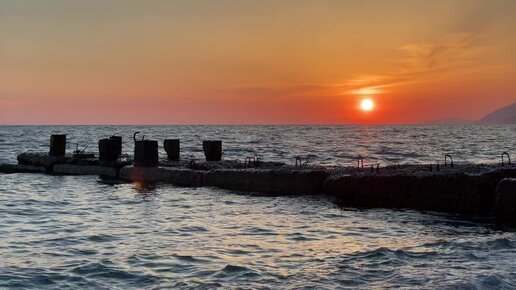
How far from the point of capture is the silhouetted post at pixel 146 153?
21.9 meters

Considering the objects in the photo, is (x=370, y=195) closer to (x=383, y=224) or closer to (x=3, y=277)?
(x=383, y=224)

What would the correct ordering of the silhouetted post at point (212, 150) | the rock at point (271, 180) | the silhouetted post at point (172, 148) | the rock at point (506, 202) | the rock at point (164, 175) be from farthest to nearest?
the silhouetted post at point (172, 148)
the silhouetted post at point (212, 150)
the rock at point (164, 175)
the rock at point (271, 180)
the rock at point (506, 202)

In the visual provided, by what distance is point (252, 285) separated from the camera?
7594 mm

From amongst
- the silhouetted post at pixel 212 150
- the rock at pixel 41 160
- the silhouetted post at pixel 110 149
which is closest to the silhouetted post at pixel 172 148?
the silhouetted post at pixel 212 150

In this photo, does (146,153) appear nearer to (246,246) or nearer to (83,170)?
(83,170)

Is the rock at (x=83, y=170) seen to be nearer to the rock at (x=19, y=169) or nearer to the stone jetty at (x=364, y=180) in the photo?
the stone jetty at (x=364, y=180)

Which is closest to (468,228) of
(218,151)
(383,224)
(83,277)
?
(383,224)

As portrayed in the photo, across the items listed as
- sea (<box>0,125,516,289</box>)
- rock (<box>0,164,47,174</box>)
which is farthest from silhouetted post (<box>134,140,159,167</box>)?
rock (<box>0,164,47,174</box>)

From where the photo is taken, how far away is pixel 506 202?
12.4 meters

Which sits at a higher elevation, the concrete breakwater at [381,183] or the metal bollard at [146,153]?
the metal bollard at [146,153]

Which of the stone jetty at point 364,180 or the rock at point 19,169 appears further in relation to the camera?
the rock at point 19,169

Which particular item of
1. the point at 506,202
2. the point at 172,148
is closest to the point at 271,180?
the point at 506,202

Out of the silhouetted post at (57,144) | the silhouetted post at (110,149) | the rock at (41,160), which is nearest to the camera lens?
the silhouetted post at (110,149)

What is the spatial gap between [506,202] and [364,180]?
4.08 m
